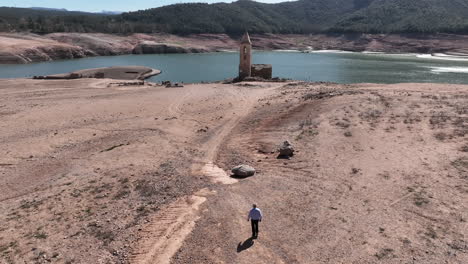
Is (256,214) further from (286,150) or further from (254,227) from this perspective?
(286,150)

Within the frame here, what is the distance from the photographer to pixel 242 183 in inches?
559

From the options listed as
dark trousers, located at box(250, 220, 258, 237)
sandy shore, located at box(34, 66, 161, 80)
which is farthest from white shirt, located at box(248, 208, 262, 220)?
sandy shore, located at box(34, 66, 161, 80)

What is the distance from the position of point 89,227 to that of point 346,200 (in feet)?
26.8

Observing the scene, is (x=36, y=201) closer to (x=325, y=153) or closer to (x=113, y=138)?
(x=113, y=138)

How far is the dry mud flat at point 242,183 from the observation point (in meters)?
10.2

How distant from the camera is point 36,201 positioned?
13.2 meters

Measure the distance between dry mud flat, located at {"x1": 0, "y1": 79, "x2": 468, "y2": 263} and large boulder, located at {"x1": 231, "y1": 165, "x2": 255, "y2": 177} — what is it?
50 centimetres

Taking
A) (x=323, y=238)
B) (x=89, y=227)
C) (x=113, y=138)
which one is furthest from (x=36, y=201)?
(x=323, y=238)

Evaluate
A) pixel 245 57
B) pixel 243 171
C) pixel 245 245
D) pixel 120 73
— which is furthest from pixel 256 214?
pixel 120 73

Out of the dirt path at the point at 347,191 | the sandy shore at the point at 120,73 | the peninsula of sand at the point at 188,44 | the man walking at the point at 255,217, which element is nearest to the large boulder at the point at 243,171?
the dirt path at the point at 347,191

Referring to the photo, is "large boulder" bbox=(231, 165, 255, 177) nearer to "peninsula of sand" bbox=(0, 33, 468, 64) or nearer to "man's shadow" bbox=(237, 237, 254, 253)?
"man's shadow" bbox=(237, 237, 254, 253)

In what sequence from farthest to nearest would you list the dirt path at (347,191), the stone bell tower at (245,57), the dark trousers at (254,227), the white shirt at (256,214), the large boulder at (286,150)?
the stone bell tower at (245,57), the large boulder at (286,150), the dark trousers at (254,227), the white shirt at (256,214), the dirt path at (347,191)

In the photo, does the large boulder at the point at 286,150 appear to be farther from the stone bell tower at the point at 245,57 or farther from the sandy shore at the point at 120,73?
the sandy shore at the point at 120,73

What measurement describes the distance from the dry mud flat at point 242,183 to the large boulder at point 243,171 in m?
0.50
